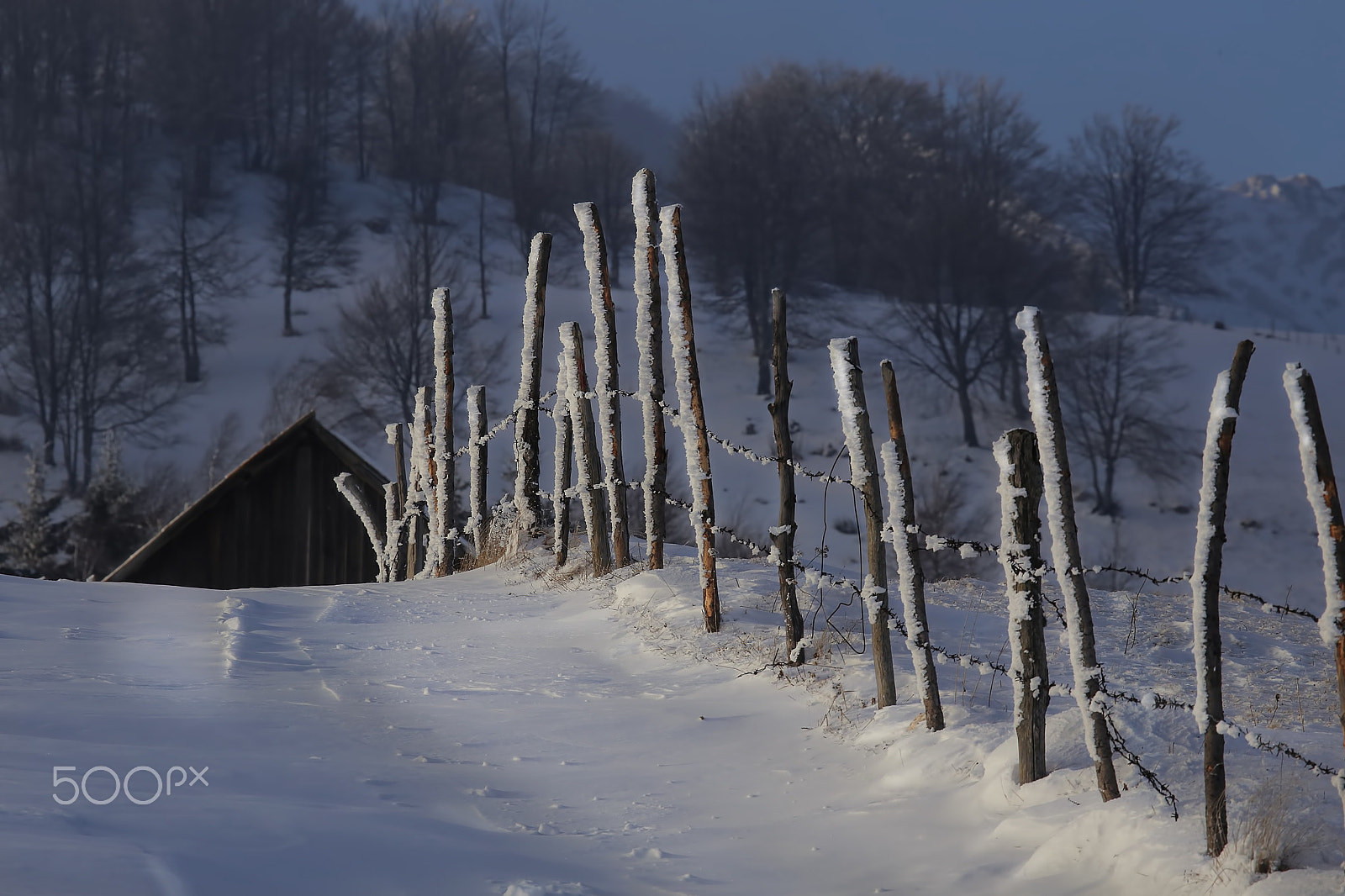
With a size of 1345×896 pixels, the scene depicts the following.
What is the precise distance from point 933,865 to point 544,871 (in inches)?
46.2

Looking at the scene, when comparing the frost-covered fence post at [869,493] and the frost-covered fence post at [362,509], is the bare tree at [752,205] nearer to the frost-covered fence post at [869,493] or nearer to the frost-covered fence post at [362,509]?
the frost-covered fence post at [362,509]

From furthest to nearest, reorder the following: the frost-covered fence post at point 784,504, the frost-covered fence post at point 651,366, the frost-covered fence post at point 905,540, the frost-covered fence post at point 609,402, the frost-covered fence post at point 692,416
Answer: the frost-covered fence post at point 609,402 < the frost-covered fence post at point 651,366 < the frost-covered fence post at point 692,416 < the frost-covered fence post at point 784,504 < the frost-covered fence post at point 905,540

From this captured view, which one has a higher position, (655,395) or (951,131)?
(951,131)

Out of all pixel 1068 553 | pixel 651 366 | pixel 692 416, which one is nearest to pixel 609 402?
pixel 651 366

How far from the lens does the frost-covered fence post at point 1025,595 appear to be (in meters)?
3.74

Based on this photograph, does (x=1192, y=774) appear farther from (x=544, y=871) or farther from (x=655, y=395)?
(x=655, y=395)

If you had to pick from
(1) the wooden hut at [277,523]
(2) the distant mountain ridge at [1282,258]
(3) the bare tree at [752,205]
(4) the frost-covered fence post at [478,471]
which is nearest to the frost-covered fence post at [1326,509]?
(4) the frost-covered fence post at [478,471]

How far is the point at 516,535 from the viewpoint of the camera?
9477 millimetres

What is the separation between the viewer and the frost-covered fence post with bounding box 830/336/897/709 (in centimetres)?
467

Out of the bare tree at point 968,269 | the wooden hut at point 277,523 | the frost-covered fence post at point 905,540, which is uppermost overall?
the bare tree at point 968,269

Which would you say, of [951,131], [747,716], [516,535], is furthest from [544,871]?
[951,131]

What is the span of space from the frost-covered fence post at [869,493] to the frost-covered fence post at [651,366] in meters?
2.67

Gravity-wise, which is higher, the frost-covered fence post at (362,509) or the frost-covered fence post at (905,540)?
the frost-covered fence post at (905,540)

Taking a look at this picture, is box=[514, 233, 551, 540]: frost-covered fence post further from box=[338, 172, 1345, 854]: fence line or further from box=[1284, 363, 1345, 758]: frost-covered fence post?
box=[1284, 363, 1345, 758]: frost-covered fence post
